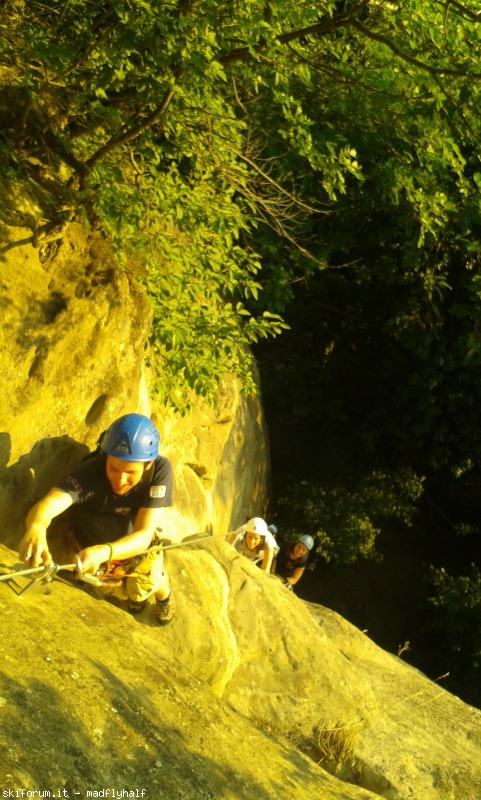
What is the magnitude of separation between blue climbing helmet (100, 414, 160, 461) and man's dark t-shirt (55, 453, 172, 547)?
17cm

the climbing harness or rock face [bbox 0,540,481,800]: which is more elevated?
the climbing harness

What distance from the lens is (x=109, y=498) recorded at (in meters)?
5.50

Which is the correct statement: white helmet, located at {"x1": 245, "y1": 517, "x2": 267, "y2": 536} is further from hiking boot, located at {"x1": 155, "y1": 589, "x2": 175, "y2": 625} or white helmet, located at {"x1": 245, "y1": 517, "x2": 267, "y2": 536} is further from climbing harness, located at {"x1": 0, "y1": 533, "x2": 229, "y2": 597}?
climbing harness, located at {"x1": 0, "y1": 533, "x2": 229, "y2": 597}

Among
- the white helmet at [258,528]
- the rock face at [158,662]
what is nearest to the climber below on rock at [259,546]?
the white helmet at [258,528]

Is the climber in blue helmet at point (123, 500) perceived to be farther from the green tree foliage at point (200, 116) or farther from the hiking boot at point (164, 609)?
the green tree foliage at point (200, 116)

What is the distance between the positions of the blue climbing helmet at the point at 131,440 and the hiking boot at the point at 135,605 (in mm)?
1119

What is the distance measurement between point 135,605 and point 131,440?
133 cm

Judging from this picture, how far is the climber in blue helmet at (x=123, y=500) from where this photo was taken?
5238 mm

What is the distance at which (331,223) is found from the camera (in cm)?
1372

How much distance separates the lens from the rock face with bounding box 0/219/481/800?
158 inches

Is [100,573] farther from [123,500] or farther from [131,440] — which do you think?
[131,440]

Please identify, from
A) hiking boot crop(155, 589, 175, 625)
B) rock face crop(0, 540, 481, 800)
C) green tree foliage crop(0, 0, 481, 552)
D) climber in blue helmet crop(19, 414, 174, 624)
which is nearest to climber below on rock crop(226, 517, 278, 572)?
rock face crop(0, 540, 481, 800)

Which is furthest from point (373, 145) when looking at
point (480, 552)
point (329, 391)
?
point (480, 552)

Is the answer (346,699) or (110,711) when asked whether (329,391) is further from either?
(110,711)
